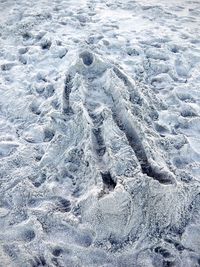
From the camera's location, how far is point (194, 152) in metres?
2.95

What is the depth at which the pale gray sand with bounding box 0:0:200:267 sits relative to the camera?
7.44ft

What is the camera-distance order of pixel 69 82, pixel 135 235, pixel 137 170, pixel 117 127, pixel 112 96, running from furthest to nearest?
1. pixel 69 82
2. pixel 112 96
3. pixel 117 127
4. pixel 137 170
5. pixel 135 235

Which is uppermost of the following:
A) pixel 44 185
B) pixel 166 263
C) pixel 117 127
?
pixel 117 127

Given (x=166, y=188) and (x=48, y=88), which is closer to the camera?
(x=166, y=188)

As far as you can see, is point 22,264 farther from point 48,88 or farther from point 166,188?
point 48,88

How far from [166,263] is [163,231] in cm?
23

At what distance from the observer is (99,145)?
285 cm

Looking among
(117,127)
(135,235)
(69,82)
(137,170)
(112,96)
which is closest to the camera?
(135,235)

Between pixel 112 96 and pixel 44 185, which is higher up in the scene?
pixel 112 96

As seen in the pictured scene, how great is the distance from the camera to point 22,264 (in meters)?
2.12

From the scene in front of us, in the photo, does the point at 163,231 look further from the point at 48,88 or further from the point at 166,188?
the point at 48,88

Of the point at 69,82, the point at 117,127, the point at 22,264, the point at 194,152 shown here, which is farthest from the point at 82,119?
the point at 22,264

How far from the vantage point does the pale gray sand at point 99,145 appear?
7.44 ft

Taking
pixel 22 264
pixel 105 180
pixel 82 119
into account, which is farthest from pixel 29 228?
pixel 82 119
